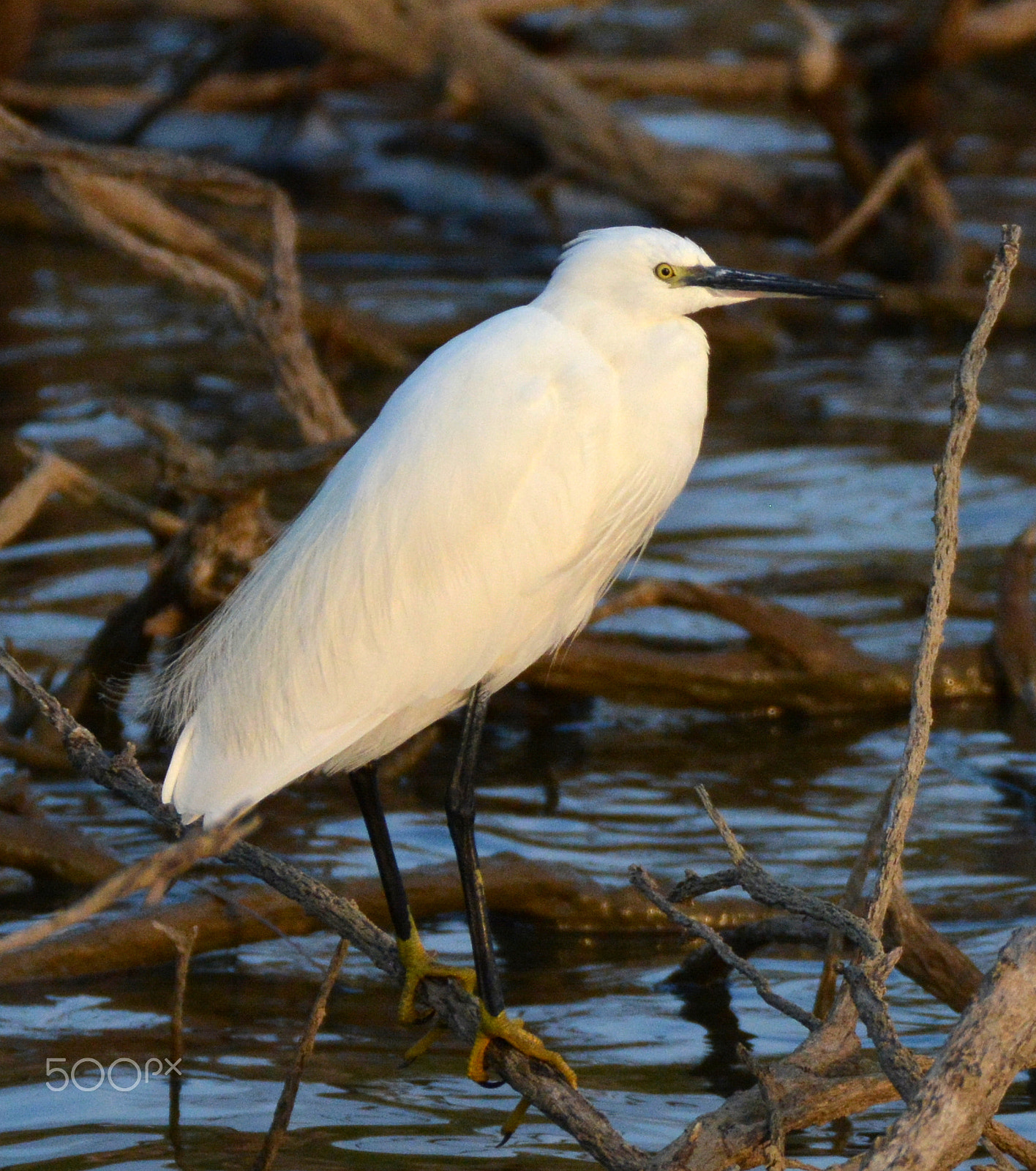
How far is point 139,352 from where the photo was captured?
1016cm

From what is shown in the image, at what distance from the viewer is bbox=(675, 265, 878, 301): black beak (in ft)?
10.8

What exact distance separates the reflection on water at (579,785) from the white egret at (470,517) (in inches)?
22.4

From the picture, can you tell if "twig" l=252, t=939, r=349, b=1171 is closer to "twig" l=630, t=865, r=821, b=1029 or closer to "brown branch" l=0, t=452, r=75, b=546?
"twig" l=630, t=865, r=821, b=1029

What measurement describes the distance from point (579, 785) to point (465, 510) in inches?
91.7

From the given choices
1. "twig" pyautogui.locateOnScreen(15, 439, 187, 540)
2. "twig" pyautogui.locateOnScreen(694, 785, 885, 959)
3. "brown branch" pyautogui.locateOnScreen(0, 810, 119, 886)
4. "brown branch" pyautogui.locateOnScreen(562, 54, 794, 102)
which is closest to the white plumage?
"twig" pyautogui.locateOnScreen(694, 785, 885, 959)

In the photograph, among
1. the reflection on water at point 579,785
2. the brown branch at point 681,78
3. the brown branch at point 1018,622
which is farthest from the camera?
the brown branch at point 681,78

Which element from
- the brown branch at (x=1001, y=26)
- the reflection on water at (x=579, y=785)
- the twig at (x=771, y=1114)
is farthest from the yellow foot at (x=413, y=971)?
the brown branch at (x=1001, y=26)

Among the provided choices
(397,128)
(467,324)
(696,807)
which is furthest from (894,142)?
(696,807)

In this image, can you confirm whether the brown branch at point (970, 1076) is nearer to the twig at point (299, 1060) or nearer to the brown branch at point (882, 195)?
the twig at point (299, 1060)

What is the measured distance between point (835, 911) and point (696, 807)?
2900 millimetres

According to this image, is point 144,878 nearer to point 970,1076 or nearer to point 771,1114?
point 771,1114

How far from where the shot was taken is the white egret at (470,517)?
3311 mm

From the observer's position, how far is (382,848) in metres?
3.55

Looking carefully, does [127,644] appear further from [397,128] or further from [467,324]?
[397,128]
